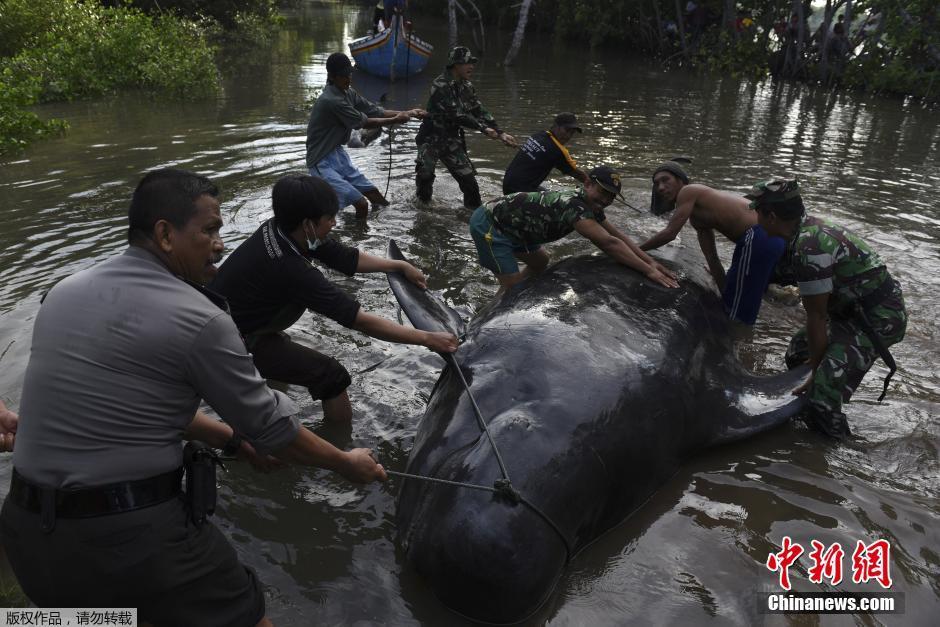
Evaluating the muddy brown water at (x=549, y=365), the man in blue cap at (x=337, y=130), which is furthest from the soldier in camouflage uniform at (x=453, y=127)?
the man in blue cap at (x=337, y=130)

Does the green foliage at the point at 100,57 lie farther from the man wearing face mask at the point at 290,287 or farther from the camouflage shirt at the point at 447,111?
the man wearing face mask at the point at 290,287

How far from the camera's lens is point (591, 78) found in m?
23.2

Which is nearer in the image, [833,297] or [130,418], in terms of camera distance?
[130,418]

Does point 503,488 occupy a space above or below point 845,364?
above

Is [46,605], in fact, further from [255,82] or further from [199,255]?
[255,82]

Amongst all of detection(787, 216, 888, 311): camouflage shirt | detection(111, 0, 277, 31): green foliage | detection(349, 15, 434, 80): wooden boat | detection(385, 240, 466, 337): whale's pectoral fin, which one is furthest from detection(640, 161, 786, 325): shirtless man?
detection(111, 0, 277, 31): green foliage

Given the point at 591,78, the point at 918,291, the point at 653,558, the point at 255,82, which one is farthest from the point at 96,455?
the point at 591,78

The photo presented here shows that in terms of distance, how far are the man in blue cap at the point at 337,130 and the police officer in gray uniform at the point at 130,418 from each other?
5896 mm

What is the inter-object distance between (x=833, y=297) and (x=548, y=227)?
7.70ft

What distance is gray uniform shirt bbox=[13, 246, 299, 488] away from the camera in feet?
6.89

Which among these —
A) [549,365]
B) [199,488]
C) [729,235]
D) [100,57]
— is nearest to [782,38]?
[729,235]

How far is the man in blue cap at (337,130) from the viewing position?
7.92 metres

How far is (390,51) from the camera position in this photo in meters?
21.0

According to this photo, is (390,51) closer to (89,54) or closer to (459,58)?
(89,54)
